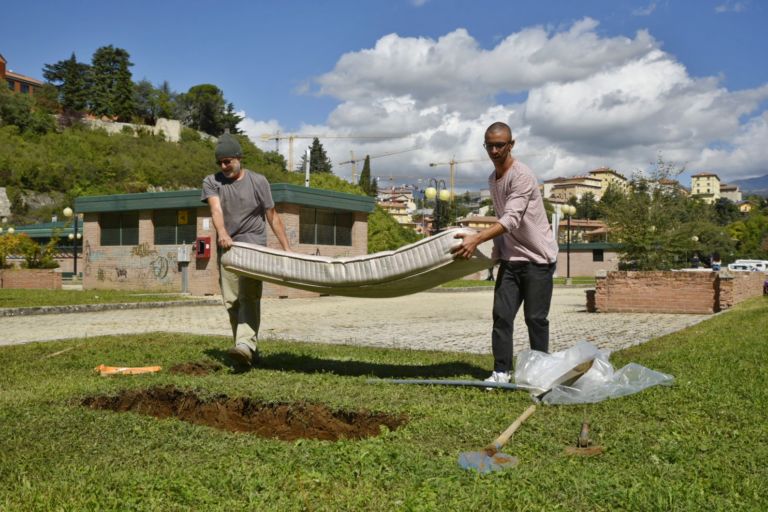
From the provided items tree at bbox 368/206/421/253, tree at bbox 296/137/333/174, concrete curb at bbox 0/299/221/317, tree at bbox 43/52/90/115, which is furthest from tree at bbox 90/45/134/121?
concrete curb at bbox 0/299/221/317

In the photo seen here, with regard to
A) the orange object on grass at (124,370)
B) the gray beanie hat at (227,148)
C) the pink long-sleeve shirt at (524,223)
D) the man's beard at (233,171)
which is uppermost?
the gray beanie hat at (227,148)

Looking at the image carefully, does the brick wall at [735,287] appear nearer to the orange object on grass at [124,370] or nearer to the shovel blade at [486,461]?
the orange object on grass at [124,370]

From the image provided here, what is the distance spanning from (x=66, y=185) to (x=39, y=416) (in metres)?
80.6

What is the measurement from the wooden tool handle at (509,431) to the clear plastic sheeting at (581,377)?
622 millimetres

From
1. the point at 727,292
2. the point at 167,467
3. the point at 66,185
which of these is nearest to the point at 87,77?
the point at 66,185

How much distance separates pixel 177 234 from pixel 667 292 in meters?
17.5

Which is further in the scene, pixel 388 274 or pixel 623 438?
pixel 388 274

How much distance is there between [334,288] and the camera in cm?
577

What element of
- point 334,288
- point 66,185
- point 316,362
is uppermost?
point 66,185

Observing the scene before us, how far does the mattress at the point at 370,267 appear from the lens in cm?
538

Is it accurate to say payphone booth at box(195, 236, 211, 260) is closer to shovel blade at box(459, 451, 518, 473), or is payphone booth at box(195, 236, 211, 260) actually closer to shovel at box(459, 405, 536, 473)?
shovel at box(459, 405, 536, 473)

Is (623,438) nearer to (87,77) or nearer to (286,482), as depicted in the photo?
(286,482)

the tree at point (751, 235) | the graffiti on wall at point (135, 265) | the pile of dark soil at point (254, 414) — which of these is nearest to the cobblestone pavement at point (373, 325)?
the pile of dark soil at point (254, 414)

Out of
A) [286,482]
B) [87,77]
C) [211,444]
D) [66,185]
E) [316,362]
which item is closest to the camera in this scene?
[286,482]
